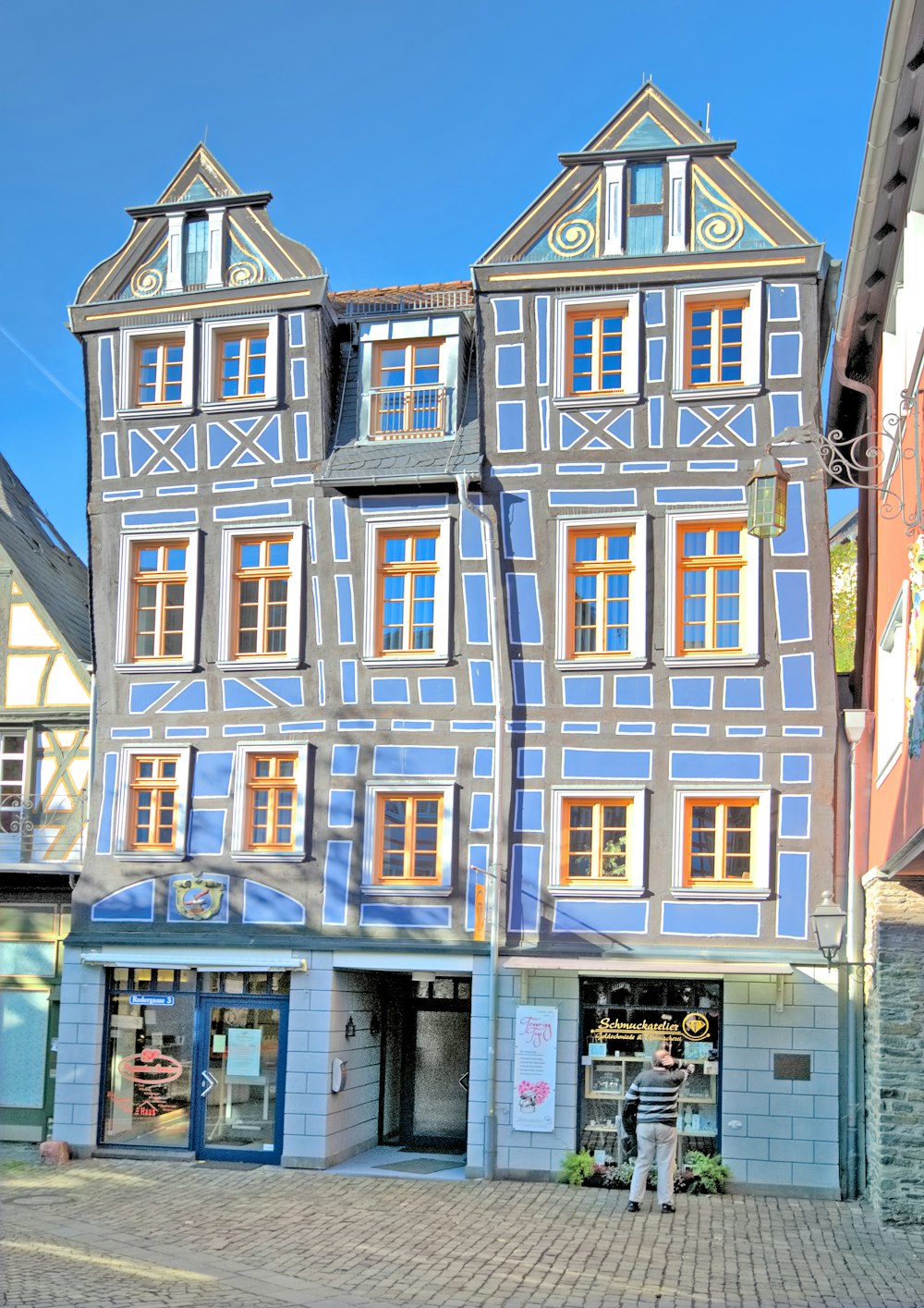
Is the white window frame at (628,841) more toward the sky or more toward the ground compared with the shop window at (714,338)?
more toward the ground

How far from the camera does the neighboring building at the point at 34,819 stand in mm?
21297

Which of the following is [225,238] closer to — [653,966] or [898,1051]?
[653,966]

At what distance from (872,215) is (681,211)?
4.68 m

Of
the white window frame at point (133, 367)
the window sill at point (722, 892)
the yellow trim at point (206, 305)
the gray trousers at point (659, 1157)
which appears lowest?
the gray trousers at point (659, 1157)

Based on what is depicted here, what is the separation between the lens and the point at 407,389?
2044 centimetres

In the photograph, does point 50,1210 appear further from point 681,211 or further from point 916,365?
point 681,211

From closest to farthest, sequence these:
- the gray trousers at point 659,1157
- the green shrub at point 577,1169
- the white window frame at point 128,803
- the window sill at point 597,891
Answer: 1. the gray trousers at point 659,1157
2. the green shrub at point 577,1169
3. the window sill at point 597,891
4. the white window frame at point 128,803

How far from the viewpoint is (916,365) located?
456 inches

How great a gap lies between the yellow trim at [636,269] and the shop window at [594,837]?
6.21m

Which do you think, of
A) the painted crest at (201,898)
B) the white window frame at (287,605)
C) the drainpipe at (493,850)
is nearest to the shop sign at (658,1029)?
the drainpipe at (493,850)

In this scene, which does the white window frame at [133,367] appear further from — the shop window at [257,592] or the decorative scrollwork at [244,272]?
the shop window at [257,592]

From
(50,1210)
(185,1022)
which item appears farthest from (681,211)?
(50,1210)

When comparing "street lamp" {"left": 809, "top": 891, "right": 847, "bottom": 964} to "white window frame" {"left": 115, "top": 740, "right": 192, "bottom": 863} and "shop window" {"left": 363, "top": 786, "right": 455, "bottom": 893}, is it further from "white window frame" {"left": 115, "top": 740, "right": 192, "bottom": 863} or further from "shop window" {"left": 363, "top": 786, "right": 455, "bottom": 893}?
"white window frame" {"left": 115, "top": 740, "right": 192, "bottom": 863}

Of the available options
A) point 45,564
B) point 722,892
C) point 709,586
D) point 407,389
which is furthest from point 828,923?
point 45,564
